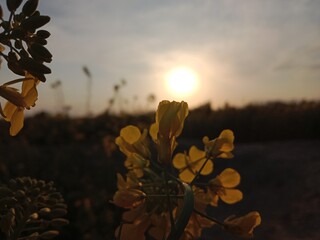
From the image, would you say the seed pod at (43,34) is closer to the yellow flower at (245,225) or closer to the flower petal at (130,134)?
the flower petal at (130,134)

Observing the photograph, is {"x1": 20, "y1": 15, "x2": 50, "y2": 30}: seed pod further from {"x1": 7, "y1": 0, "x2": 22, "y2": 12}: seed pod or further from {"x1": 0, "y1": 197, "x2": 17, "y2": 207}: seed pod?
{"x1": 0, "y1": 197, "x2": 17, "y2": 207}: seed pod

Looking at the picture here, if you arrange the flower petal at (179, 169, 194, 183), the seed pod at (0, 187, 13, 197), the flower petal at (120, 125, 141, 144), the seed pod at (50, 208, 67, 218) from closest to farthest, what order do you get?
1. the seed pod at (0, 187, 13, 197)
2. the seed pod at (50, 208, 67, 218)
3. the flower petal at (120, 125, 141, 144)
4. the flower petal at (179, 169, 194, 183)

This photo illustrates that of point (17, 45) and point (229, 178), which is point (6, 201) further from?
point (229, 178)

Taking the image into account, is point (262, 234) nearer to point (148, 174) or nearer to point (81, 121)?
point (148, 174)

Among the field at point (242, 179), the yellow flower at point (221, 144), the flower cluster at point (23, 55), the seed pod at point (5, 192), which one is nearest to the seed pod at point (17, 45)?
the flower cluster at point (23, 55)

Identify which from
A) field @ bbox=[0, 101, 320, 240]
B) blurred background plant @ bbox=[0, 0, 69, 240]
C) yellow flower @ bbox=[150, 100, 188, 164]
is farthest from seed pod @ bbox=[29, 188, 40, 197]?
field @ bbox=[0, 101, 320, 240]

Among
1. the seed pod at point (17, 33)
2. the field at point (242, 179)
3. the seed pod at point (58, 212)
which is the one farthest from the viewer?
the field at point (242, 179)
